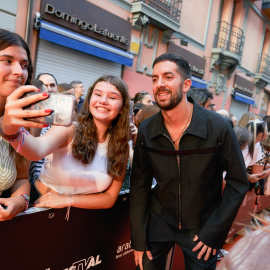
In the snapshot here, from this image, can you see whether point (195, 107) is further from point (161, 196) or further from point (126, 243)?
point (126, 243)

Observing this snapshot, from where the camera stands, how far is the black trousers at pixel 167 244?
76.3 inches

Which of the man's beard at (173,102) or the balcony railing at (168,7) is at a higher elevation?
the balcony railing at (168,7)

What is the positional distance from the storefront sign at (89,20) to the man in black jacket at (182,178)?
6.18 meters

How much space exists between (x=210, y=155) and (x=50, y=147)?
1049 mm

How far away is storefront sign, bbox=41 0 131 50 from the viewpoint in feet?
23.4

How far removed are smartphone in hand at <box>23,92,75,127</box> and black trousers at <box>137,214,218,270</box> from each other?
1229 millimetres

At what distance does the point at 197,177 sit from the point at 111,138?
0.72 meters

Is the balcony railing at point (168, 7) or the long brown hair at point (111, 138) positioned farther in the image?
the balcony railing at point (168, 7)

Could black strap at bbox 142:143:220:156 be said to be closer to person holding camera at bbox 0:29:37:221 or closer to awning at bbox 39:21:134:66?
person holding camera at bbox 0:29:37:221

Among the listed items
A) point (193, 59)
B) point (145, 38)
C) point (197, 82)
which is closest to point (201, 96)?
point (145, 38)

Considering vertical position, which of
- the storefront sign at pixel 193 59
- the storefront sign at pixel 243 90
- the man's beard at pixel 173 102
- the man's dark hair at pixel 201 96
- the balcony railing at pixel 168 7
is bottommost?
the man's beard at pixel 173 102

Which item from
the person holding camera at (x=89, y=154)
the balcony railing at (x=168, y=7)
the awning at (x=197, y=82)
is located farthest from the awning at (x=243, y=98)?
the person holding camera at (x=89, y=154)

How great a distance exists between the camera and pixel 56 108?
1159mm

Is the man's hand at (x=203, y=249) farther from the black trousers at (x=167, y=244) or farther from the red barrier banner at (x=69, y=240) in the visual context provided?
the red barrier banner at (x=69, y=240)
